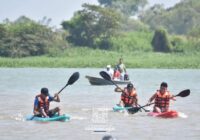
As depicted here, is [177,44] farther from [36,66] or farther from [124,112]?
[124,112]

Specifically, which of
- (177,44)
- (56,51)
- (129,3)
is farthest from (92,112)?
(129,3)

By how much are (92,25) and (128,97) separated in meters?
56.9

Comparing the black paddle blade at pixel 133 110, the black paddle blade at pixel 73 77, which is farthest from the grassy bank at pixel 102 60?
the black paddle blade at pixel 133 110

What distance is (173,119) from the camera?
25.9 meters

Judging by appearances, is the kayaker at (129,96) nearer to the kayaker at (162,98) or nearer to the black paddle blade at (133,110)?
the black paddle blade at (133,110)

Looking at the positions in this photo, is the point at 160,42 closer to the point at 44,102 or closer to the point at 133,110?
the point at 133,110

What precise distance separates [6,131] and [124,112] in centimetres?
472

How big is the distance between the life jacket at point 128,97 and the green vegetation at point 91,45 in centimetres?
3947

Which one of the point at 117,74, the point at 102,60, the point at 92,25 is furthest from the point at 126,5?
the point at 117,74

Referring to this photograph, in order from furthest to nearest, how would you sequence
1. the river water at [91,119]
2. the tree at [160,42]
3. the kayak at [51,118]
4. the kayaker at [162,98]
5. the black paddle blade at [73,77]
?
1. the tree at [160,42]
2. the black paddle blade at [73,77]
3. the kayaker at [162,98]
4. the kayak at [51,118]
5. the river water at [91,119]

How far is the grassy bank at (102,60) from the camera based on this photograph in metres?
66.6

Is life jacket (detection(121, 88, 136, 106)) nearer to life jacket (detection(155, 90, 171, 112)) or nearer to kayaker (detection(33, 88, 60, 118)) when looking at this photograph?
life jacket (detection(155, 90, 171, 112))

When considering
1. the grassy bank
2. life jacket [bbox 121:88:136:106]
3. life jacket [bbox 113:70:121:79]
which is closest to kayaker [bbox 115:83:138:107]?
life jacket [bbox 121:88:136:106]

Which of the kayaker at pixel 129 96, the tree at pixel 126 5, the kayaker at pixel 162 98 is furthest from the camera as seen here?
the tree at pixel 126 5
